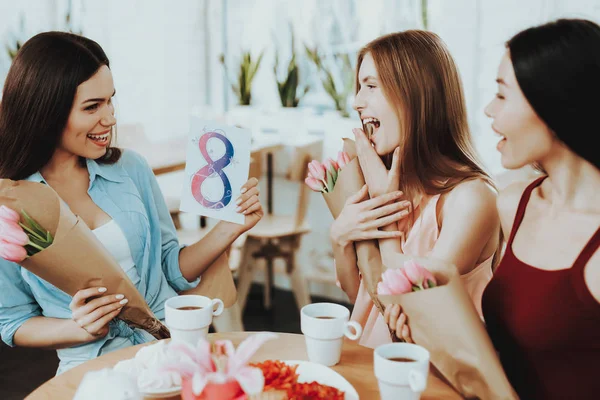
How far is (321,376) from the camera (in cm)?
116

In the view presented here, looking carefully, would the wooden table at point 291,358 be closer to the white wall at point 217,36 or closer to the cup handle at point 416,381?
the cup handle at point 416,381

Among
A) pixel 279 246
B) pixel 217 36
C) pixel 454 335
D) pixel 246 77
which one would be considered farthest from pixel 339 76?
pixel 454 335

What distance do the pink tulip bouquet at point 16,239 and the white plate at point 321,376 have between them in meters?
0.56

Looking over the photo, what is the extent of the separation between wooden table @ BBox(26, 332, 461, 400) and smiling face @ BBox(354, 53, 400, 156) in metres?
0.54

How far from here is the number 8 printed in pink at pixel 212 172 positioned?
1553 mm

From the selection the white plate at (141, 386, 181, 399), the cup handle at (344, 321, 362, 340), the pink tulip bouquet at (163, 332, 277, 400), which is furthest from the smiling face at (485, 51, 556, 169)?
the white plate at (141, 386, 181, 399)

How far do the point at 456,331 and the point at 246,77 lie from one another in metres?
3.60

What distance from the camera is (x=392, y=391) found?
97 cm

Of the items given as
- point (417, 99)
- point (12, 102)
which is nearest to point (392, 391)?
point (417, 99)

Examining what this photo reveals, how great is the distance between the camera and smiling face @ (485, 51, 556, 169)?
3.83ft

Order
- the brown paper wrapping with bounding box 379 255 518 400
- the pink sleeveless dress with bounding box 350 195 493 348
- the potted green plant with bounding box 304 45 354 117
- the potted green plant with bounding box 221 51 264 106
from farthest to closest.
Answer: the potted green plant with bounding box 221 51 264 106 < the potted green plant with bounding box 304 45 354 117 < the pink sleeveless dress with bounding box 350 195 493 348 < the brown paper wrapping with bounding box 379 255 518 400

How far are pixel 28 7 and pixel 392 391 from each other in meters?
3.63

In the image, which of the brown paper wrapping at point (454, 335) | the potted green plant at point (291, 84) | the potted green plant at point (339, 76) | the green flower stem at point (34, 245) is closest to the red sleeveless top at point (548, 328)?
the brown paper wrapping at point (454, 335)

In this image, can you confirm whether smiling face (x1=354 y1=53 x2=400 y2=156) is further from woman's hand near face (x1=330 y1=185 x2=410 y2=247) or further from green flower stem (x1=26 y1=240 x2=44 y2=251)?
green flower stem (x1=26 y1=240 x2=44 y2=251)
